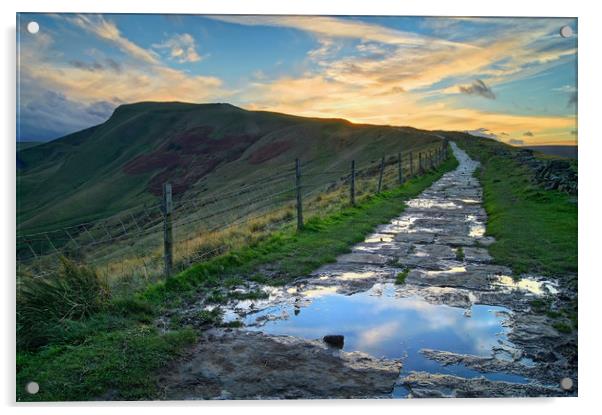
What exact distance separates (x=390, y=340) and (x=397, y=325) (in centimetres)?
46

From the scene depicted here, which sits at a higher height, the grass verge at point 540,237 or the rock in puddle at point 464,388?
the grass verge at point 540,237

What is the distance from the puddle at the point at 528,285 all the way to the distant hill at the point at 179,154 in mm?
46089

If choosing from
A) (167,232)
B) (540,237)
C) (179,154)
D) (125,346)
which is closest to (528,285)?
(540,237)

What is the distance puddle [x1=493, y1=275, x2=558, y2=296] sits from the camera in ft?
24.4

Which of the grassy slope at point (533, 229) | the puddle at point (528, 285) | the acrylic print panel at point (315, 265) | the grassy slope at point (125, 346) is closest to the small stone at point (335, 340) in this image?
the acrylic print panel at point (315, 265)

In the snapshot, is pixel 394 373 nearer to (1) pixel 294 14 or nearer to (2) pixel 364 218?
(1) pixel 294 14

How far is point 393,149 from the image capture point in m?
64.2

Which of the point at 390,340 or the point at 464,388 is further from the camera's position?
the point at 390,340

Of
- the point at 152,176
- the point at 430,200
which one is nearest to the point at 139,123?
the point at 152,176

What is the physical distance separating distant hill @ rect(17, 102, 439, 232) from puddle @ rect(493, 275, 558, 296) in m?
46.1

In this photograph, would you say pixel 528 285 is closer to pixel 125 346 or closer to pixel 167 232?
pixel 167 232

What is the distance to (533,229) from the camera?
11664 millimetres

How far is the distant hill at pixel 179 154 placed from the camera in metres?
67.1

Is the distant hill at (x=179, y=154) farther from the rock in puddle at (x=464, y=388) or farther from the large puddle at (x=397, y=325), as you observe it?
the rock in puddle at (x=464, y=388)
